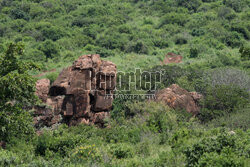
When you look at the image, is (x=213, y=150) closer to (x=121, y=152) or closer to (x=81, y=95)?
(x=121, y=152)

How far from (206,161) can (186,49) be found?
29.3 meters

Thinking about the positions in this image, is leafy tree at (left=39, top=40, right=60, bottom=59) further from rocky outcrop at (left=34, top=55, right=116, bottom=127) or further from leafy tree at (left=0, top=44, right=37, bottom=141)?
leafy tree at (left=0, top=44, right=37, bottom=141)

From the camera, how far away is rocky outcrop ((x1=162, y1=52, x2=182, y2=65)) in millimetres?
36034

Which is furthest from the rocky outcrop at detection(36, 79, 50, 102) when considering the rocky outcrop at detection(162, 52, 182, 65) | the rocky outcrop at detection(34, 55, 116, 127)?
the rocky outcrop at detection(162, 52, 182, 65)

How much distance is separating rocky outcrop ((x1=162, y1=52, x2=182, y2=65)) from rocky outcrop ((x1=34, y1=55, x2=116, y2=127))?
14725 millimetres

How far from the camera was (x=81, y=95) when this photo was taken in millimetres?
21125

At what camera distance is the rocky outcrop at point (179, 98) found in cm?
2139

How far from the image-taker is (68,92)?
21266 millimetres

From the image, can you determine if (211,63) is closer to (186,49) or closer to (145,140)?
(186,49)

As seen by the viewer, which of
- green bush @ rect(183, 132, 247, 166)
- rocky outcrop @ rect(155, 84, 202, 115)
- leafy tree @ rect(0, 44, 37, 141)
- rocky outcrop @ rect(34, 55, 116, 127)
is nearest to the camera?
green bush @ rect(183, 132, 247, 166)

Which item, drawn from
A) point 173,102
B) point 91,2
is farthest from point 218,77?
point 91,2

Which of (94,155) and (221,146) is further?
(94,155)

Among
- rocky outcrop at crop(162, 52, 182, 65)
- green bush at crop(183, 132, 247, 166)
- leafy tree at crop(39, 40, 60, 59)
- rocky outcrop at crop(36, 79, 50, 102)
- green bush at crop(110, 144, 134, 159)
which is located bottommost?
green bush at crop(110, 144, 134, 159)

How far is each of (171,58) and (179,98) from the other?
1571 cm
